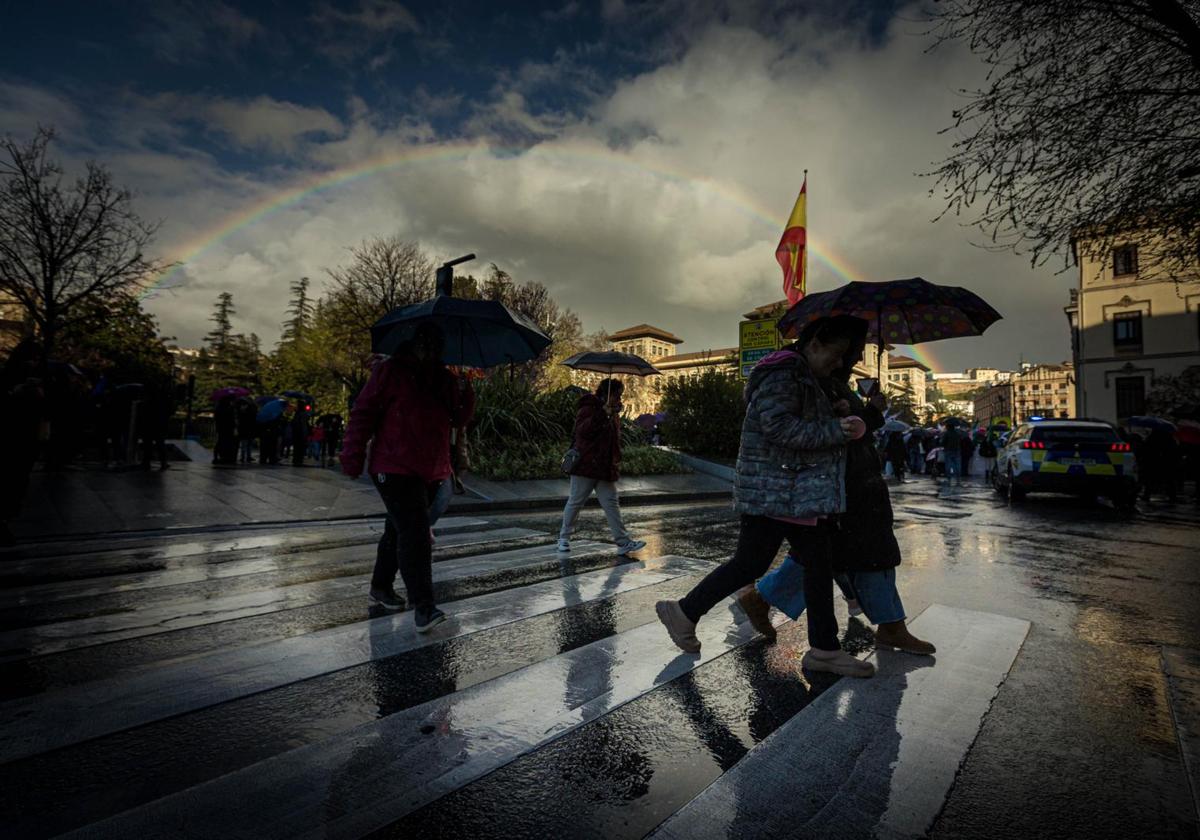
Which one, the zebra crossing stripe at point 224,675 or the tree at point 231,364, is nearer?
the zebra crossing stripe at point 224,675

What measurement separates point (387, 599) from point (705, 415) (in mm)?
15733

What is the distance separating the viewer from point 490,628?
3.69 m

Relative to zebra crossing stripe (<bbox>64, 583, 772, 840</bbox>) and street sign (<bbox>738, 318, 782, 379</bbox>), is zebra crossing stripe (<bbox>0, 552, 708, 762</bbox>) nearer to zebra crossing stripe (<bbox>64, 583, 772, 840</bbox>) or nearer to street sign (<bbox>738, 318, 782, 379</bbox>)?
zebra crossing stripe (<bbox>64, 583, 772, 840</bbox>)

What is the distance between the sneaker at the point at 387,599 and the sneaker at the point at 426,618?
581 mm

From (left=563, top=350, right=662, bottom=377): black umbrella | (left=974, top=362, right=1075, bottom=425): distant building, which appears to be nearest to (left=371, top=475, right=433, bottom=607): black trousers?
(left=563, top=350, right=662, bottom=377): black umbrella

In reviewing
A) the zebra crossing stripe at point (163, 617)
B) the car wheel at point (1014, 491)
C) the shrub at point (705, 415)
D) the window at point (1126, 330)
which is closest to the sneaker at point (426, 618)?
the zebra crossing stripe at point (163, 617)

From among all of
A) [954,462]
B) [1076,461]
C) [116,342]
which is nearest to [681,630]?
[1076,461]

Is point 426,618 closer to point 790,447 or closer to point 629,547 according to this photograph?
point 790,447

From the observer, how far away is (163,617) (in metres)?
3.87

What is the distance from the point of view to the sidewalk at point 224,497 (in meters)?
7.55

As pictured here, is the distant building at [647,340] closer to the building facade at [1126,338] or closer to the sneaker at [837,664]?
the building facade at [1126,338]

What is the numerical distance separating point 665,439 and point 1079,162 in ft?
46.1

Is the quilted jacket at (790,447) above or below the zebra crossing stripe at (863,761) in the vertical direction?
above

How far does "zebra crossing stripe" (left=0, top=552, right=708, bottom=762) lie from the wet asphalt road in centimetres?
4
